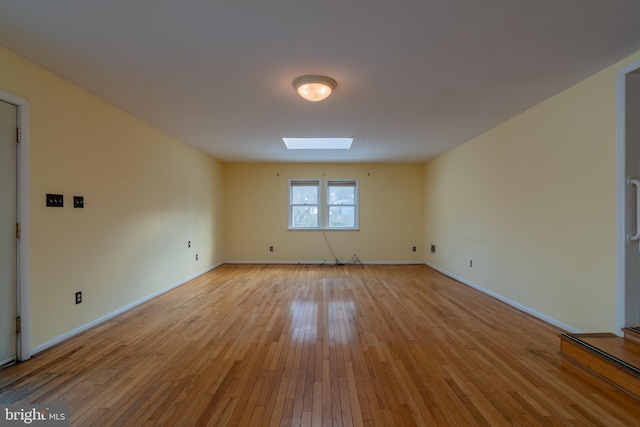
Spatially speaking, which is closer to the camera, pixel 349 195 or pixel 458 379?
pixel 458 379

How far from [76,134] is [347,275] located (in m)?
4.36

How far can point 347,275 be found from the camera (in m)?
5.27

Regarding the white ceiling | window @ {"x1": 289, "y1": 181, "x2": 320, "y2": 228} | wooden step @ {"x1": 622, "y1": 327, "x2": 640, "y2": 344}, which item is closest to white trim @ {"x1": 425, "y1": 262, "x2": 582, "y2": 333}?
wooden step @ {"x1": 622, "y1": 327, "x2": 640, "y2": 344}

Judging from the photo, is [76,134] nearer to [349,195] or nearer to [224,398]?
[224,398]

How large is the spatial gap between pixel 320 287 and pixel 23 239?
11.1 ft

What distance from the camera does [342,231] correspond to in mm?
6438

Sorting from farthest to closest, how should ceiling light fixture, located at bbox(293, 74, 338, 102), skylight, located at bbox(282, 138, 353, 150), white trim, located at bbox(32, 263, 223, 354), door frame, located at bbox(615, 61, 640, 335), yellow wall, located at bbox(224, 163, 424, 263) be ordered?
yellow wall, located at bbox(224, 163, 424, 263) → skylight, located at bbox(282, 138, 353, 150) → ceiling light fixture, located at bbox(293, 74, 338, 102) → white trim, located at bbox(32, 263, 223, 354) → door frame, located at bbox(615, 61, 640, 335)

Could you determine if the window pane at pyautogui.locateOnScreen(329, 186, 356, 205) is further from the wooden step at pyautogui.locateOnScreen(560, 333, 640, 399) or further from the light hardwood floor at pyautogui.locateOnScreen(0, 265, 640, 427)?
the wooden step at pyautogui.locateOnScreen(560, 333, 640, 399)

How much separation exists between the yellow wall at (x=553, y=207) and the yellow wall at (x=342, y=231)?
1.95 metres

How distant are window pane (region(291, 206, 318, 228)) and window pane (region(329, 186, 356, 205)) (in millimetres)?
467

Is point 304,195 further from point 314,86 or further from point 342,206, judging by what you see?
point 314,86

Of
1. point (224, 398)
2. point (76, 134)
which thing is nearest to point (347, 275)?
point (224, 398)

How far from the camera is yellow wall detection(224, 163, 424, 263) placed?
21.0 ft

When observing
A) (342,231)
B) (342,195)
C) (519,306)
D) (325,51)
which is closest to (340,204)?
(342,195)
